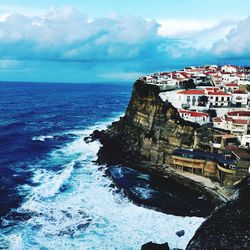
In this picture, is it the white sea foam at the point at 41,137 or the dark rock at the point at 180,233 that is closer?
the dark rock at the point at 180,233

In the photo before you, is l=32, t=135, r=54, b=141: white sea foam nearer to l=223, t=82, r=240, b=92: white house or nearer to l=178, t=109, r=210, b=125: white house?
l=178, t=109, r=210, b=125: white house

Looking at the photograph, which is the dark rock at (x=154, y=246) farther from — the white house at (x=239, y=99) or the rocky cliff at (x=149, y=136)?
the white house at (x=239, y=99)

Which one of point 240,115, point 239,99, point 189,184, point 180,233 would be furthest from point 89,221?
point 239,99

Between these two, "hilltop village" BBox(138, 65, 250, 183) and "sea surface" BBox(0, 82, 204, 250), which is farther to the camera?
"hilltop village" BBox(138, 65, 250, 183)

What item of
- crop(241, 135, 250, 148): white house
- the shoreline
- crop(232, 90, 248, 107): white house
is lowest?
the shoreline

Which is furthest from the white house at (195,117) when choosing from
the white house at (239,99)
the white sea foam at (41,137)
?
the white sea foam at (41,137)

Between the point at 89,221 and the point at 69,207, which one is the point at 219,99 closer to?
the point at 69,207

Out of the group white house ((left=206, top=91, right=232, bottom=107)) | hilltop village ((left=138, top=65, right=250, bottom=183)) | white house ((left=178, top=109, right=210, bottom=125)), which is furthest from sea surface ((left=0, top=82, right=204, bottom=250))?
white house ((left=206, top=91, right=232, bottom=107))
